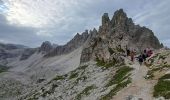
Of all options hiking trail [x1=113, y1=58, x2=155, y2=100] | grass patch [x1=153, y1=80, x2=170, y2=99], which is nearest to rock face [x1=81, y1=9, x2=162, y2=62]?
hiking trail [x1=113, y1=58, x2=155, y2=100]

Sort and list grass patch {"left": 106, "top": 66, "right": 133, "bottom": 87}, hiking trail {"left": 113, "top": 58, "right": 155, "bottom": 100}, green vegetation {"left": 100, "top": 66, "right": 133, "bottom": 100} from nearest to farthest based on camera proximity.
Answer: hiking trail {"left": 113, "top": 58, "right": 155, "bottom": 100} → green vegetation {"left": 100, "top": 66, "right": 133, "bottom": 100} → grass patch {"left": 106, "top": 66, "right": 133, "bottom": 87}

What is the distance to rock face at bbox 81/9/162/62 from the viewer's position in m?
134

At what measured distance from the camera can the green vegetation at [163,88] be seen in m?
47.5

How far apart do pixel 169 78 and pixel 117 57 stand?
56.0 m

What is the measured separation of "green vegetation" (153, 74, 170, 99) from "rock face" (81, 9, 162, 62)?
62.6m

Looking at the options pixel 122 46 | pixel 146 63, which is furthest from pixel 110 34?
pixel 146 63

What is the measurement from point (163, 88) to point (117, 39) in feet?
279

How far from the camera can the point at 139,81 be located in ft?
194

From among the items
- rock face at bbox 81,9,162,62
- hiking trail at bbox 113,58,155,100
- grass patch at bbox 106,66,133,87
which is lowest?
hiking trail at bbox 113,58,155,100

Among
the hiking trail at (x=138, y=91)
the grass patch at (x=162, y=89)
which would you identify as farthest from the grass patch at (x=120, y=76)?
the grass patch at (x=162, y=89)

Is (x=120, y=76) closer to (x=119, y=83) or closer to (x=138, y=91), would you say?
(x=119, y=83)

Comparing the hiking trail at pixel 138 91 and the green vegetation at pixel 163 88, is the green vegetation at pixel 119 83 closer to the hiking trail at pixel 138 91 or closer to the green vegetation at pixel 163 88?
the hiking trail at pixel 138 91

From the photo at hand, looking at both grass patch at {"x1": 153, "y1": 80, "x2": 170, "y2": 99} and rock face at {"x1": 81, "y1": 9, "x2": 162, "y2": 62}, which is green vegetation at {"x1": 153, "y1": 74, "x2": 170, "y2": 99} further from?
rock face at {"x1": 81, "y1": 9, "x2": 162, "y2": 62}

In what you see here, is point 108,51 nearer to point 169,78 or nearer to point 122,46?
point 122,46
